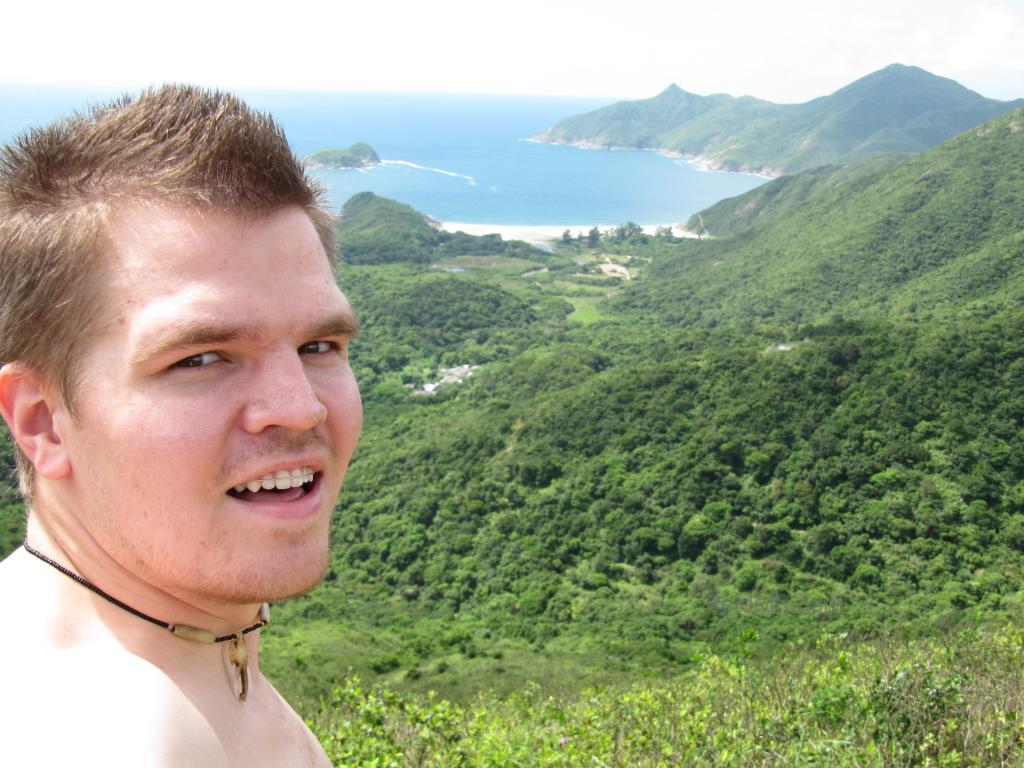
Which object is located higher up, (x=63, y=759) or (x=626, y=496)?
(x=63, y=759)

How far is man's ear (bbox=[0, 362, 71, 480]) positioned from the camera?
109cm

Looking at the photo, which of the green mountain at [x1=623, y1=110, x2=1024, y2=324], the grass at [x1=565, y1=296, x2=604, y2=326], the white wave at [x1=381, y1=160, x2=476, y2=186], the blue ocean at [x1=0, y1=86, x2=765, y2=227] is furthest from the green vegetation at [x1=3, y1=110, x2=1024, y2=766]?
the white wave at [x1=381, y1=160, x2=476, y2=186]

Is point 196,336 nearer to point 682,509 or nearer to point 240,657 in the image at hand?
point 240,657

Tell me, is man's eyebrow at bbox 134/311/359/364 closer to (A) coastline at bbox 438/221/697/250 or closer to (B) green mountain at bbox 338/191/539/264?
(B) green mountain at bbox 338/191/539/264

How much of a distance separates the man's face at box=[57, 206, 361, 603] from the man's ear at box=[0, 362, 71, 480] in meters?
0.02

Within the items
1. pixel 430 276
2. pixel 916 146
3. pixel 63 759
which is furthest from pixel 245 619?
pixel 916 146

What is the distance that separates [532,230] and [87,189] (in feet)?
293

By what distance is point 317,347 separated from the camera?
4.10ft

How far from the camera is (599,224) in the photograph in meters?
94.4

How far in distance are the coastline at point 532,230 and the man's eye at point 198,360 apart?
81303mm

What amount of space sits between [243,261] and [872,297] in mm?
52349

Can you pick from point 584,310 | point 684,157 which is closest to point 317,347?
point 584,310

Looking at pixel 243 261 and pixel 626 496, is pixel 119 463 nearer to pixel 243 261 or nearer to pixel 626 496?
pixel 243 261

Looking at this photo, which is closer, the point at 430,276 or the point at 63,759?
the point at 63,759
